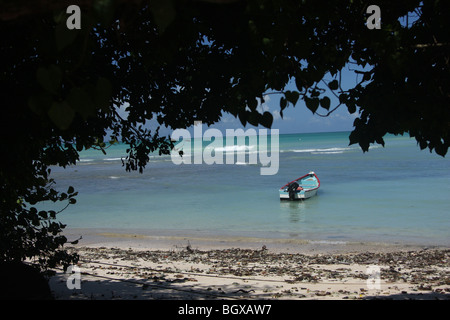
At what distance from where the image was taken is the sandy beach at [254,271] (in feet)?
25.0

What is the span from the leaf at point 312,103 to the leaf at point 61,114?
1.80 metres

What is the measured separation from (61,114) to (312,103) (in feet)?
6.12

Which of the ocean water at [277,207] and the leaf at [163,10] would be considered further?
the ocean water at [277,207]

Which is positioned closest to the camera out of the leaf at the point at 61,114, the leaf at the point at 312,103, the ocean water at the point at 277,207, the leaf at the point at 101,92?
the leaf at the point at 61,114

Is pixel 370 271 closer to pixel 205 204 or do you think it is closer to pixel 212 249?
pixel 212 249

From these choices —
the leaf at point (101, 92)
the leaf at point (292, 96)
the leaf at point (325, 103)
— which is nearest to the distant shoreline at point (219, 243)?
the leaf at point (325, 103)

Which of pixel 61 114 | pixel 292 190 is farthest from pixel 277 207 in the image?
pixel 61 114

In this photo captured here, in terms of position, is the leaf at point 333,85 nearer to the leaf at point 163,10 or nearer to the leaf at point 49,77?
the leaf at point 163,10

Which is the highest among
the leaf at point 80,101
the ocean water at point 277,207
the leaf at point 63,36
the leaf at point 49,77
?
the leaf at point 63,36

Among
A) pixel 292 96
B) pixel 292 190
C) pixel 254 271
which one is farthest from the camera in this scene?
pixel 292 190

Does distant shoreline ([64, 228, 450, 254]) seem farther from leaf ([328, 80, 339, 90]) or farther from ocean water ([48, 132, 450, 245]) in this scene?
leaf ([328, 80, 339, 90])

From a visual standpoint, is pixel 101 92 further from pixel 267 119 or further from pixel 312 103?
pixel 312 103

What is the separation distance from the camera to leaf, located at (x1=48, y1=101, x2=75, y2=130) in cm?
198

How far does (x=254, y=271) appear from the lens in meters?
9.73
